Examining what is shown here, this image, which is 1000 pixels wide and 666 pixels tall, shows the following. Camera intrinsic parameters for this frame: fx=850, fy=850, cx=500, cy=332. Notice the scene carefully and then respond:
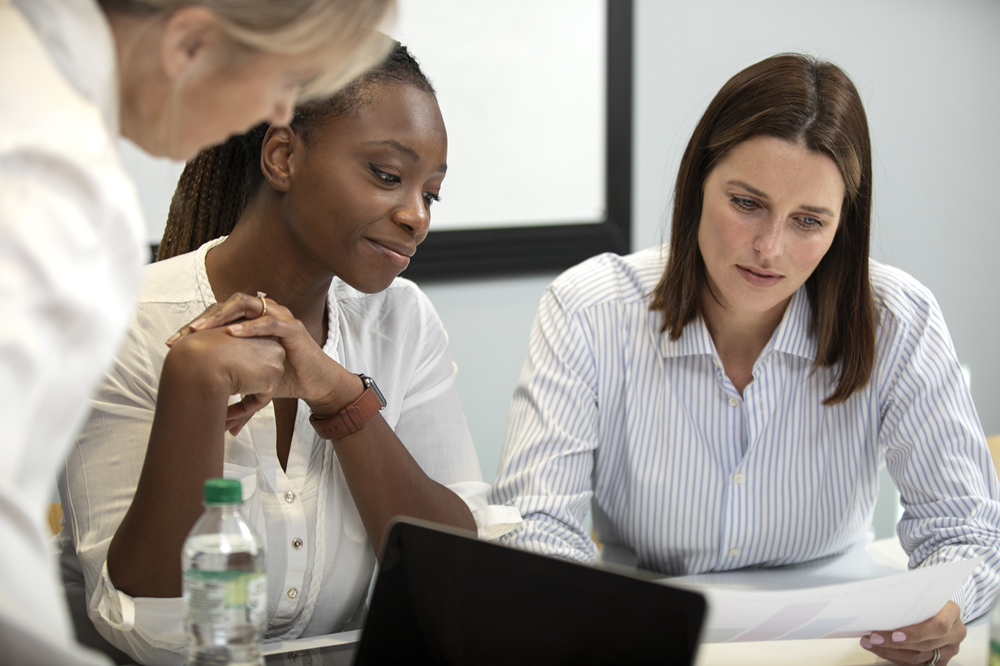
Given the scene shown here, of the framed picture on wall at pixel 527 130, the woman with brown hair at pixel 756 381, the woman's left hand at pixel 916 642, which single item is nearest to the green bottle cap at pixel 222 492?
the woman with brown hair at pixel 756 381

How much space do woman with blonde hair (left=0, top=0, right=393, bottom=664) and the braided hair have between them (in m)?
0.50

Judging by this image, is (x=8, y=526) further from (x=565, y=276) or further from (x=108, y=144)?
(x=565, y=276)

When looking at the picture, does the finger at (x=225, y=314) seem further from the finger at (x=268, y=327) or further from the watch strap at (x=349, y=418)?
the watch strap at (x=349, y=418)

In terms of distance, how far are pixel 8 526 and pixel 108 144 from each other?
249 millimetres

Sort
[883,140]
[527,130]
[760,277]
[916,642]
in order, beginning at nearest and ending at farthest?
[916,642] < [760,277] < [527,130] < [883,140]

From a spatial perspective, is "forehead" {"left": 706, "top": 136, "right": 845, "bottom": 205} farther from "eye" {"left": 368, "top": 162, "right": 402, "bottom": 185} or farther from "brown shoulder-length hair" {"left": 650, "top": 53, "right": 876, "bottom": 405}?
"eye" {"left": 368, "top": 162, "right": 402, "bottom": 185}

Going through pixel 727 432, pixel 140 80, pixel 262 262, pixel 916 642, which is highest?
pixel 140 80

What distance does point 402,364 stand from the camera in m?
1.34

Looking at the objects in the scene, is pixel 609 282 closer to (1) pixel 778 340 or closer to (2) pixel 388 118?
(1) pixel 778 340

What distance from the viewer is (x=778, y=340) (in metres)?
1.47

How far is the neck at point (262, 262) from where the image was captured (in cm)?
124

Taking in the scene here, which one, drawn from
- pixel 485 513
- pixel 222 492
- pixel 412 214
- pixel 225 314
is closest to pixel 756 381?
pixel 485 513

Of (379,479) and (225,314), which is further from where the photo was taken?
(379,479)

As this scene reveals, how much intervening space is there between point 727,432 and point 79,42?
3.86 feet
